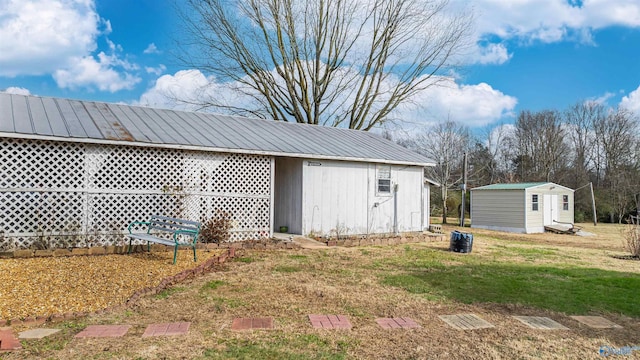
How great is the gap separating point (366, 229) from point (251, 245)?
4313mm

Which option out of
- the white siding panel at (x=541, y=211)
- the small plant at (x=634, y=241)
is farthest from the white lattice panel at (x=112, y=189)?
the white siding panel at (x=541, y=211)

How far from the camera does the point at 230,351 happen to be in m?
3.84

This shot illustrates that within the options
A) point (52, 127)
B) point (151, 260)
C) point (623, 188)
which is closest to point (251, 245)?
point (151, 260)

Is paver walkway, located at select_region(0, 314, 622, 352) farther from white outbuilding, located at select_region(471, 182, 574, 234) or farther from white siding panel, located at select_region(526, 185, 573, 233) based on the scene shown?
white siding panel, located at select_region(526, 185, 573, 233)

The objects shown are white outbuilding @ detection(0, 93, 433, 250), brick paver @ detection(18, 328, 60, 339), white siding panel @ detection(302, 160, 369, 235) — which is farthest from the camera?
white siding panel @ detection(302, 160, 369, 235)

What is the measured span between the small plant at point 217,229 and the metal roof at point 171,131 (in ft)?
5.54

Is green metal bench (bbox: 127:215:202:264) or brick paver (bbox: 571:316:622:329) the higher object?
green metal bench (bbox: 127:215:202:264)

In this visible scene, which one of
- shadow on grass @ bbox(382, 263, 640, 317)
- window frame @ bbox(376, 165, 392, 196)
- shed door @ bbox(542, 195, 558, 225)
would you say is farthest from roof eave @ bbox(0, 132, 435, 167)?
shed door @ bbox(542, 195, 558, 225)

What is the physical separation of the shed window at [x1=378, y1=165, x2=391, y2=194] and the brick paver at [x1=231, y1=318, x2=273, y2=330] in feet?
30.3

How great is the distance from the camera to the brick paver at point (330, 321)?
4.59 meters

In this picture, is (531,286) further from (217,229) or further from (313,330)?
(217,229)

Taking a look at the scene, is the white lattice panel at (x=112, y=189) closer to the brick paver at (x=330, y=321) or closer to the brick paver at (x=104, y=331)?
the brick paver at (x=104, y=331)

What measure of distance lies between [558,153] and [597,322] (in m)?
35.2

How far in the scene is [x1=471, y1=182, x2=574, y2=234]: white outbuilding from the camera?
20477 mm
